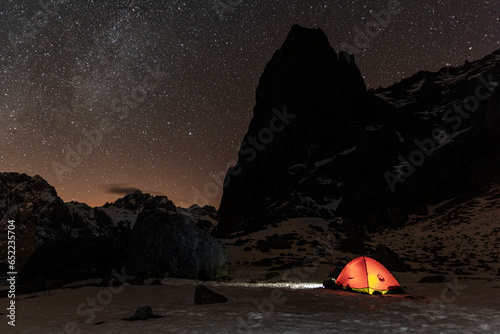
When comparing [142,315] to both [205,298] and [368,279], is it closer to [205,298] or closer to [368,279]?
[205,298]

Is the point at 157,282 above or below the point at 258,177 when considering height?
below

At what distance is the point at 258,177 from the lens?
90125 millimetres

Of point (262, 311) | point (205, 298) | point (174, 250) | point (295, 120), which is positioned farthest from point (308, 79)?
point (262, 311)

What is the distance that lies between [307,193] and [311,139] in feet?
65.2

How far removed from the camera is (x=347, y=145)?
8400 cm

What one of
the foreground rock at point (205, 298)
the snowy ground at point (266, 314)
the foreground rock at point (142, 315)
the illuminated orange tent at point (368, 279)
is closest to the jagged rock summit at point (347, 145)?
the illuminated orange tent at point (368, 279)

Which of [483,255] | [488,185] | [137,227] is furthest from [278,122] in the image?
[137,227]

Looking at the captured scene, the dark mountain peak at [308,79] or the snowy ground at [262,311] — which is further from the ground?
the dark mountain peak at [308,79]

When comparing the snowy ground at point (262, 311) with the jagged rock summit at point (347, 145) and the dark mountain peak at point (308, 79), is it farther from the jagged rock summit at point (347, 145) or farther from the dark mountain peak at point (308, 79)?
the dark mountain peak at point (308, 79)

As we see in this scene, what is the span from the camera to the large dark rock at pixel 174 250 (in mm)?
18328

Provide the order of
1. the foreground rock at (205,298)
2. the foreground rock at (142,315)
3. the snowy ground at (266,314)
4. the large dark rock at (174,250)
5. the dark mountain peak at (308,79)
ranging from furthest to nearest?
1. the dark mountain peak at (308,79)
2. the large dark rock at (174,250)
3. the foreground rock at (205,298)
4. the foreground rock at (142,315)
5. the snowy ground at (266,314)

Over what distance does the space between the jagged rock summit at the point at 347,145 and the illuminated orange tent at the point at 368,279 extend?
4741cm

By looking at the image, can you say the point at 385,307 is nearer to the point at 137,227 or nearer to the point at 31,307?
the point at 31,307

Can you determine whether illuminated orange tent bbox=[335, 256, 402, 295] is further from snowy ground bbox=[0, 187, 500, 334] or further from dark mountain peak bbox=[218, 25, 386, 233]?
dark mountain peak bbox=[218, 25, 386, 233]
